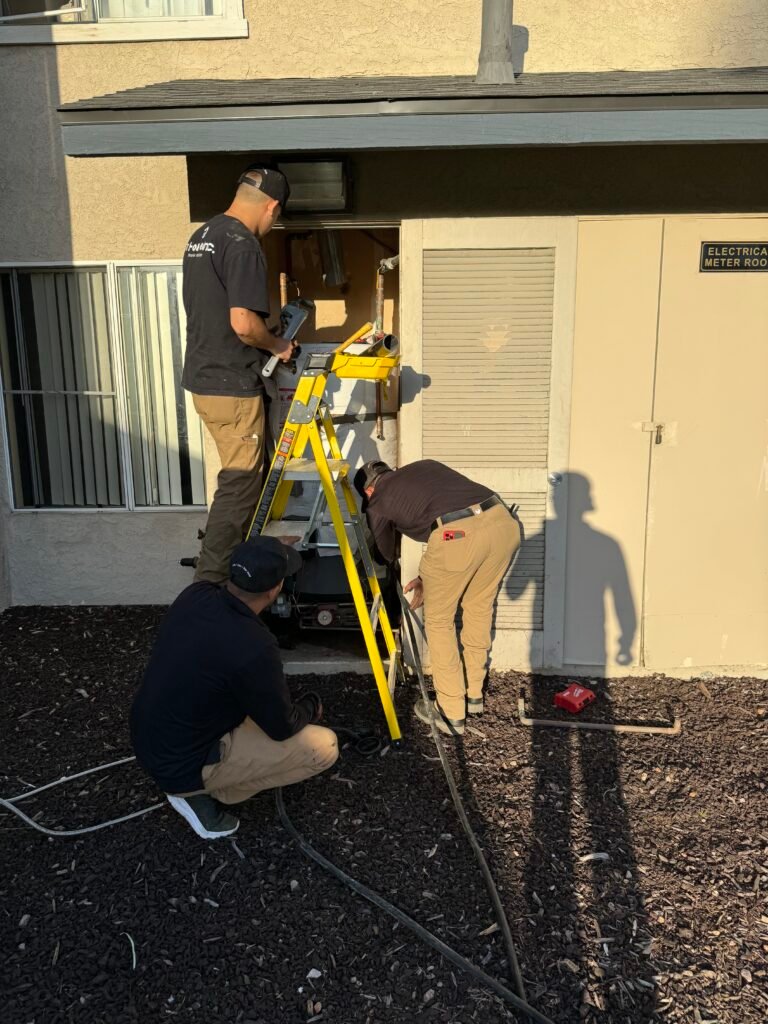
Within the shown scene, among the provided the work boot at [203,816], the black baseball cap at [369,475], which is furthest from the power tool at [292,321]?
the work boot at [203,816]

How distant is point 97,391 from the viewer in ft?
20.3

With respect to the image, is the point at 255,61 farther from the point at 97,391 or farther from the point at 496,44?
the point at 97,391

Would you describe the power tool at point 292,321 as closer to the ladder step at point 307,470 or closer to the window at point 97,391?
the ladder step at point 307,470

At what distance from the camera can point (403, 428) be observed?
484 centimetres

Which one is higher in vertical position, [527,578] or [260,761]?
[527,578]

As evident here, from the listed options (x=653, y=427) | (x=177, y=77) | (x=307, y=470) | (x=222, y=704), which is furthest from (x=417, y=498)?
(x=177, y=77)

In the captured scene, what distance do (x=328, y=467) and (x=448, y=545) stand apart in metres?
0.70

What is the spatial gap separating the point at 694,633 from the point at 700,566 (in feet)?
1.33

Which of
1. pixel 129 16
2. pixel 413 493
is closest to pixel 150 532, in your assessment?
pixel 413 493

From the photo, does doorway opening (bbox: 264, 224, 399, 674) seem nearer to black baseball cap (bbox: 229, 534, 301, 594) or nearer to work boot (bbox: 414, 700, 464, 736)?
work boot (bbox: 414, 700, 464, 736)

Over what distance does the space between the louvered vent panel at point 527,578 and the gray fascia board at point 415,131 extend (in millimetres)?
1930

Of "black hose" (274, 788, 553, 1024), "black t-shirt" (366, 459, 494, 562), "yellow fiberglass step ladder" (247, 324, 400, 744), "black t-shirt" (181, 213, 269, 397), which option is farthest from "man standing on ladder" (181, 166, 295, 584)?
"black hose" (274, 788, 553, 1024)

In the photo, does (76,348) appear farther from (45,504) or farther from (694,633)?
(694,633)

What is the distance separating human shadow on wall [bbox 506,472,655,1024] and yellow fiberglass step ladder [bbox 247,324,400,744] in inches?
34.7
